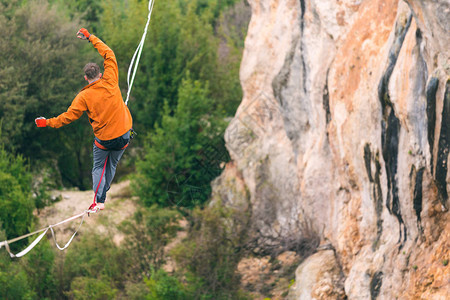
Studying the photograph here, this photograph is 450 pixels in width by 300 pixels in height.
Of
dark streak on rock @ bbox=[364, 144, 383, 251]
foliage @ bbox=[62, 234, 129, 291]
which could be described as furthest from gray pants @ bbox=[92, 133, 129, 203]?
foliage @ bbox=[62, 234, 129, 291]

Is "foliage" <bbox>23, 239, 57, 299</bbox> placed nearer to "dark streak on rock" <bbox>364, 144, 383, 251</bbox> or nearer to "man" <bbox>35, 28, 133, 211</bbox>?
"dark streak on rock" <bbox>364, 144, 383, 251</bbox>

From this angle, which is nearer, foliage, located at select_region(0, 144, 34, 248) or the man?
the man

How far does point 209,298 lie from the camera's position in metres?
A: 15.1

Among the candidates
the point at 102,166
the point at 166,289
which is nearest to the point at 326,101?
the point at 102,166

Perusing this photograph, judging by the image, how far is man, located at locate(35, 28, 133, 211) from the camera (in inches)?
265

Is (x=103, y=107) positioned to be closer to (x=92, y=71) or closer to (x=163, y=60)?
(x=92, y=71)

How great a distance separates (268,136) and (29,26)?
1164 centimetres

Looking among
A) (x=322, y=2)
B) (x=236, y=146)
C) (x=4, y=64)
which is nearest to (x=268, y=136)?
(x=236, y=146)

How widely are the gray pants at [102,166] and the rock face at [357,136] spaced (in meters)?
3.94

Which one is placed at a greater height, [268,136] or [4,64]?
[268,136]

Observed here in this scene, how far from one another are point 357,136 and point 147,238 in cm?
928

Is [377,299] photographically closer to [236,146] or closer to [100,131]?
[100,131]

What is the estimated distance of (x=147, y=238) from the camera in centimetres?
1778

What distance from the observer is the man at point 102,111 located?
6.73m
